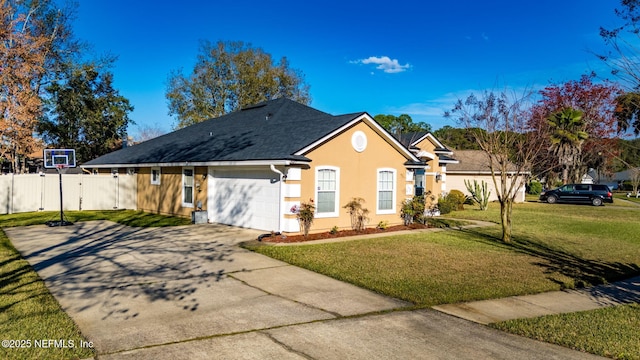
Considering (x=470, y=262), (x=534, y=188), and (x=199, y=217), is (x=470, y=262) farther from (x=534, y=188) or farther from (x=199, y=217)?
(x=534, y=188)

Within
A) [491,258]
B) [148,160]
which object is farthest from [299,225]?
[148,160]

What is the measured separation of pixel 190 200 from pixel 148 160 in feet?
12.4

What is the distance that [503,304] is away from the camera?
7.04 meters

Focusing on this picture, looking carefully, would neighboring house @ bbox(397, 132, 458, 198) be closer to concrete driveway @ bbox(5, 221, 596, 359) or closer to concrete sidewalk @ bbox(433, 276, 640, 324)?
concrete driveway @ bbox(5, 221, 596, 359)

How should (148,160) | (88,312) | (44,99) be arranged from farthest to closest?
(44,99) → (148,160) → (88,312)

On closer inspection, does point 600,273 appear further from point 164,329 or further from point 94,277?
point 94,277

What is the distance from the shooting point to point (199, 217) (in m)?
16.4

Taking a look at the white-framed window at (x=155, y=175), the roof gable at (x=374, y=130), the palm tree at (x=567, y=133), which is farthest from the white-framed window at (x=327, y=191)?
the palm tree at (x=567, y=133)

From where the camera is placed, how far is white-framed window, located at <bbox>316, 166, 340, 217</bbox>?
14164 mm

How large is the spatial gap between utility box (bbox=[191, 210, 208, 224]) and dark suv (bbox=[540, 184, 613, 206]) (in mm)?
28227

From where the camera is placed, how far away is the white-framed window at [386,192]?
16.1 meters

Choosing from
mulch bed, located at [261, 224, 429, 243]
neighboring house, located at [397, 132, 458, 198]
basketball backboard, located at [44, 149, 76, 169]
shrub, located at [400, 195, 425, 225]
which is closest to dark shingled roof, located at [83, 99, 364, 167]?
mulch bed, located at [261, 224, 429, 243]

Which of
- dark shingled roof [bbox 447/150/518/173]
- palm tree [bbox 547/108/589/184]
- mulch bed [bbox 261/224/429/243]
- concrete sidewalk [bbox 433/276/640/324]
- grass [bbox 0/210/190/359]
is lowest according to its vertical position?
concrete sidewalk [bbox 433/276/640/324]

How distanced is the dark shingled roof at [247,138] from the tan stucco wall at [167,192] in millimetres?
659
